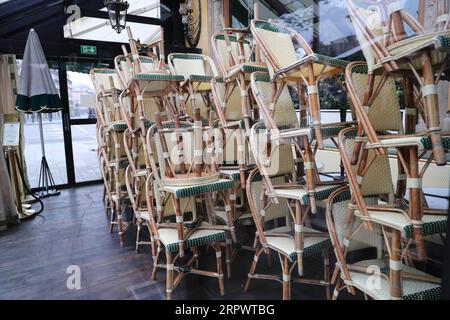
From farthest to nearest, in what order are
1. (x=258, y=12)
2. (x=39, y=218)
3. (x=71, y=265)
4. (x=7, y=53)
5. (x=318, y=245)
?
(x=7, y=53)
(x=39, y=218)
(x=71, y=265)
(x=258, y=12)
(x=318, y=245)

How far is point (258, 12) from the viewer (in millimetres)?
2111

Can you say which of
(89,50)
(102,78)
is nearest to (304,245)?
(102,78)

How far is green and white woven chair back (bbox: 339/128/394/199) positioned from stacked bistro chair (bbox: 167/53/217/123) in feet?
5.03

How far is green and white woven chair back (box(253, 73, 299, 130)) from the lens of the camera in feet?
5.93

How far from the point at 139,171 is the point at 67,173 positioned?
351cm

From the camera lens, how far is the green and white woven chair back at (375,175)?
1441mm

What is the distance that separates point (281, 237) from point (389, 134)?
876mm

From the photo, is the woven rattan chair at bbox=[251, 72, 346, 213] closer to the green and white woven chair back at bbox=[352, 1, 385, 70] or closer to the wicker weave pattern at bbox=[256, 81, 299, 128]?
the wicker weave pattern at bbox=[256, 81, 299, 128]

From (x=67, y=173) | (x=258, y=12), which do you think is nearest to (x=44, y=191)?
(x=67, y=173)

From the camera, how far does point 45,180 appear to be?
479 centimetres

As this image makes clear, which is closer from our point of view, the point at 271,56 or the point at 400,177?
the point at 400,177

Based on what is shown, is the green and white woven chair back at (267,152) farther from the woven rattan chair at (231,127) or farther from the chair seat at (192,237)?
the chair seat at (192,237)

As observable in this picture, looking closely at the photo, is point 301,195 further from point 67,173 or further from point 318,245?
point 67,173

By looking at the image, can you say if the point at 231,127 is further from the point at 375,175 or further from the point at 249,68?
the point at 375,175
